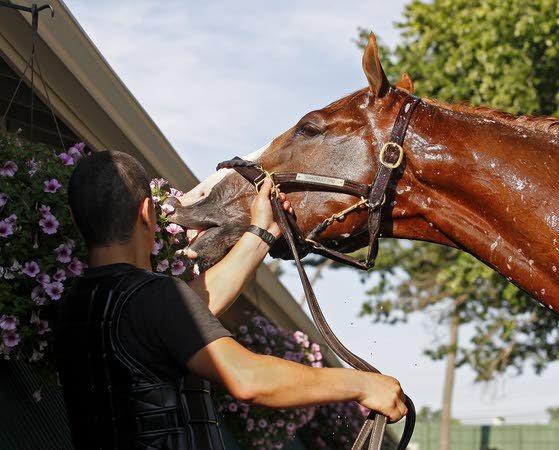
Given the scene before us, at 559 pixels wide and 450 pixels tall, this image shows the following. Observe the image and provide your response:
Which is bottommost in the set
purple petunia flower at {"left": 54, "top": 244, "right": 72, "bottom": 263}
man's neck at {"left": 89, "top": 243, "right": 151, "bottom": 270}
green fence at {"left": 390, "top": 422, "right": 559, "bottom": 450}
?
man's neck at {"left": 89, "top": 243, "right": 151, "bottom": 270}

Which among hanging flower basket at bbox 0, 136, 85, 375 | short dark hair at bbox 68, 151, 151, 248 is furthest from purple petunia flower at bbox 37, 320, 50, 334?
short dark hair at bbox 68, 151, 151, 248

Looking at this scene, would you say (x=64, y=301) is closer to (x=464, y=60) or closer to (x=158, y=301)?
(x=158, y=301)

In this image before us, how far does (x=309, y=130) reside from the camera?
3.81 meters

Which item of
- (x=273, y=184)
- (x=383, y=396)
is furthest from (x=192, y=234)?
(x=383, y=396)

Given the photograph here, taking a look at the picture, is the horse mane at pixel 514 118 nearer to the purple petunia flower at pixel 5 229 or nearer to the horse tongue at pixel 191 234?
the horse tongue at pixel 191 234

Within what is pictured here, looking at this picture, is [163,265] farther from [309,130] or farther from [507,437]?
[507,437]

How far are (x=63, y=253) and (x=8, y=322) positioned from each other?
0.31 m

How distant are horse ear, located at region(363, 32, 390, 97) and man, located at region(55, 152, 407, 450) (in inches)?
54.3

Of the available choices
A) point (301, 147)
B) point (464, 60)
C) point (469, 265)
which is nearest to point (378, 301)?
point (469, 265)

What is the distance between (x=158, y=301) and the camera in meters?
2.29

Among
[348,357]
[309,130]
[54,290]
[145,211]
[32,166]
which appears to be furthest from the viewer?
[309,130]

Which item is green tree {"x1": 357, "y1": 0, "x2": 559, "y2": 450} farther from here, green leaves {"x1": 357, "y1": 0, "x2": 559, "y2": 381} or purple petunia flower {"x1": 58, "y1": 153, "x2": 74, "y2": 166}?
purple petunia flower {"x1": 58, "y1": 153, "x2": 74, "y2": 166}

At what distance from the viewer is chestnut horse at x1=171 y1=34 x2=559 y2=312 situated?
139 inches

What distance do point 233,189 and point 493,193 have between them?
104 cm
